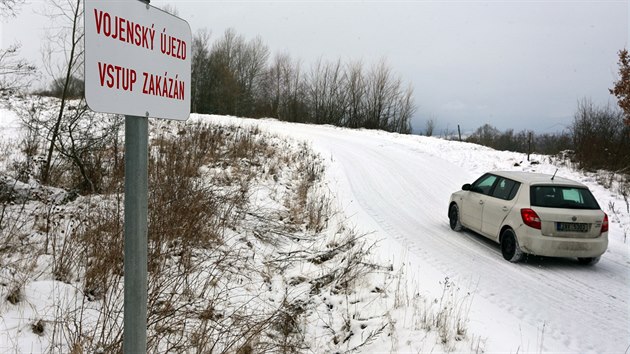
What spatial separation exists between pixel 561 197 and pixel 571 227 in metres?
0.57

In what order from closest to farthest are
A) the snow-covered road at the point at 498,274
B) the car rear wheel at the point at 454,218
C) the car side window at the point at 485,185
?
the snow-covered road at the point at 498,274 → the car side window at the point at 485,185 → the car rear wheel at the point at 454,218

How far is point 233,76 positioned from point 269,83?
19.3ft

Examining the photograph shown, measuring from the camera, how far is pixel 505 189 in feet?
24.8

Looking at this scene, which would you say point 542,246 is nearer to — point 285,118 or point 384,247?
point 384,247

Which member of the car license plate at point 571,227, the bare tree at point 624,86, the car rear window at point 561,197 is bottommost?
the car license plate at point 571,227

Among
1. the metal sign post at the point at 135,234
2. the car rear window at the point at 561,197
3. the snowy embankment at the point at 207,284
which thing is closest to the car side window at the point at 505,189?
the car rear window at the point at 561,197

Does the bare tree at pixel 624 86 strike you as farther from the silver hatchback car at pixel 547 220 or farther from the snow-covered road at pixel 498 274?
the silver hatchback car at pixel 547 220

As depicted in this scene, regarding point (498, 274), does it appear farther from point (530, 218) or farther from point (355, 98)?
point (355, 98)

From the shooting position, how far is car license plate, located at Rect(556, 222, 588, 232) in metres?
6.51

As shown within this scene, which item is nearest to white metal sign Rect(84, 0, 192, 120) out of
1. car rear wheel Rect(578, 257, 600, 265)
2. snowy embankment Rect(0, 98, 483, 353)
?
snowy embankment Rect(0, 98, 483, 353)

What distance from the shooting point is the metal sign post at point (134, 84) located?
1314 millimetres

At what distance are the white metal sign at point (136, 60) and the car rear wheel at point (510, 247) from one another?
6820 mm

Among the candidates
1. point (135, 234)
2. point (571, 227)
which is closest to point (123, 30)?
point (135, 234)

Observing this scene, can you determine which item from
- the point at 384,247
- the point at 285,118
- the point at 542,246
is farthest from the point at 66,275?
the point at 285,118
